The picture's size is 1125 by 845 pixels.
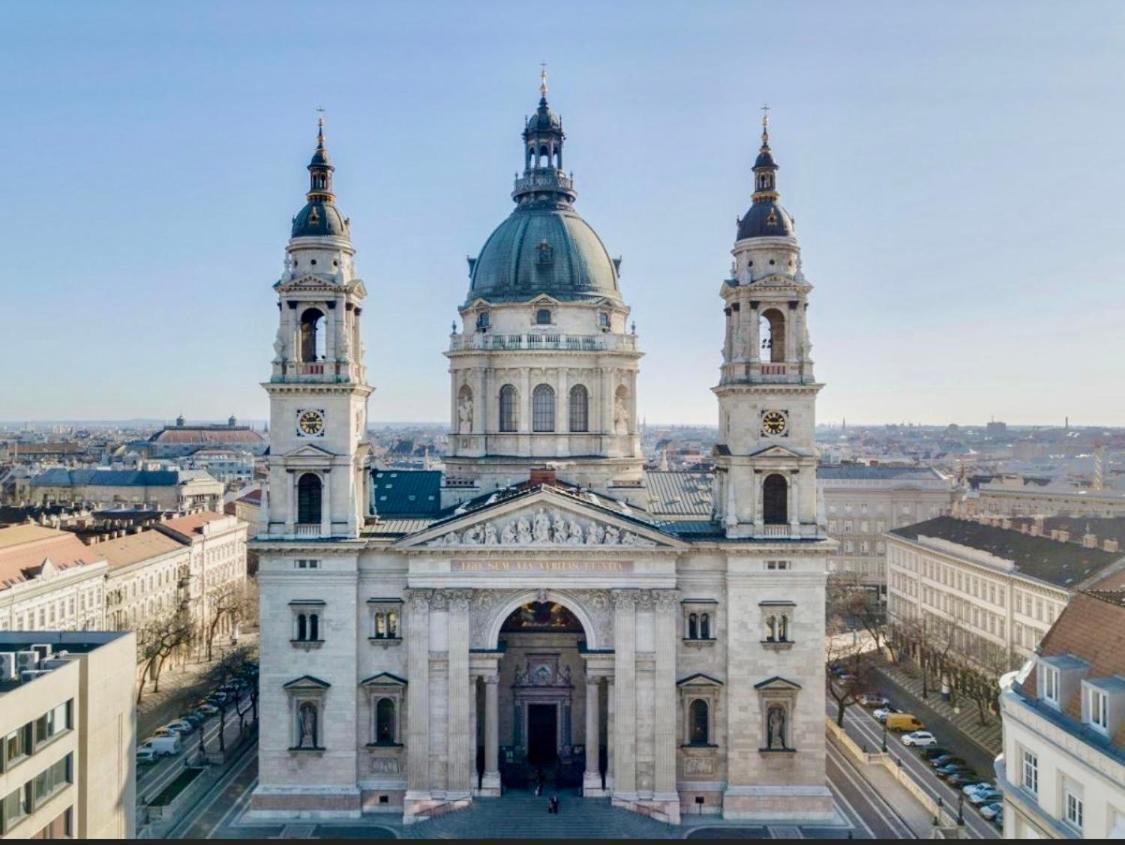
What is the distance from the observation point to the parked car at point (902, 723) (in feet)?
259

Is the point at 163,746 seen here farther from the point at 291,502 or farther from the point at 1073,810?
the point at 1073,810

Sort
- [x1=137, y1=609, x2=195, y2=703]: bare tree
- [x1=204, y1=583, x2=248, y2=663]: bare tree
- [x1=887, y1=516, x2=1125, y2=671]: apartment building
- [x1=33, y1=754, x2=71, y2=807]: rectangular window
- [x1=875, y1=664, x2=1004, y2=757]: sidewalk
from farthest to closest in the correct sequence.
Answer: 1. [x1=204, y1=583, x2=248, y2=663]: bare tree
2. [x1=137, y1=609, x2=195, y2=703]: bare tree
3. [x1=887, y1=516, x2=1125, y2=671]: apartment building
4. [x1=875, y1=664, x2=1004, y2=757]: sidewalk
5. [x1=33, y1=754, x2=71, y2=807]: rectangular window

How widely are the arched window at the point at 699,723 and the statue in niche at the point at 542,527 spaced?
13114 millimetres

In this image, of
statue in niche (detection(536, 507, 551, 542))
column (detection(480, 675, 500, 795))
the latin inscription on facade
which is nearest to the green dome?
statue in niche (detection(536, 507, 551, 542))

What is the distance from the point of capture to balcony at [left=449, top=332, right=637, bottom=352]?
239 feet

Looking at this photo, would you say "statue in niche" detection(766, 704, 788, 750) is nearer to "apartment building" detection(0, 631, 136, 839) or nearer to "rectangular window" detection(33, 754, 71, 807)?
"apartment building" detection(0, 631, 136, 839)

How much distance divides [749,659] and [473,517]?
18.0 meters

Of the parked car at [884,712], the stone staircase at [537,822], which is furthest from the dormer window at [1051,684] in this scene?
the parked car at [884,712]

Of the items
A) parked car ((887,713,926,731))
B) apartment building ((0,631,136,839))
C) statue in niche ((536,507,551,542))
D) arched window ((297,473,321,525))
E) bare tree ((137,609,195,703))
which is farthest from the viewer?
bare tree ((137,609,195,703))

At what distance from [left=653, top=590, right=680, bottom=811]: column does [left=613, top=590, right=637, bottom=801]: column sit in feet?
4.30

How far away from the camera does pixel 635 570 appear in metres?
60.9

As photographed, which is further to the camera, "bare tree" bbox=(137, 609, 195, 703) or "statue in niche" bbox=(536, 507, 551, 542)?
"bare tree" bbox=(137, 609, 195, 703)

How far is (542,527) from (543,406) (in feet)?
47.2

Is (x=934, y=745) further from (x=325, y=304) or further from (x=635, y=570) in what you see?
(x=325, y=304)
